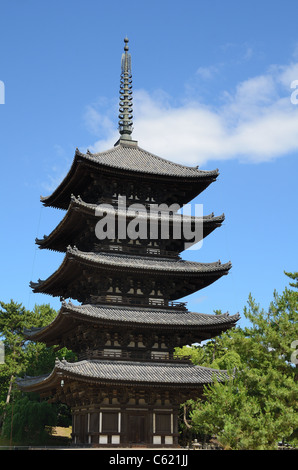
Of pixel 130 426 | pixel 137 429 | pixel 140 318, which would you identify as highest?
pixel 140 318

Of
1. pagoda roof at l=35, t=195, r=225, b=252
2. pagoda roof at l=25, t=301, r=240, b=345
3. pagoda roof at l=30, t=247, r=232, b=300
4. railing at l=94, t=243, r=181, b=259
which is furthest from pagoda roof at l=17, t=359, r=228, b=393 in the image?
pagoda roof at l=35, t=195, r=225, b=252

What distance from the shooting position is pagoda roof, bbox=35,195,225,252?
37.5 meters

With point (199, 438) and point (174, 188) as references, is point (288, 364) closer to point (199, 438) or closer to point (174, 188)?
point (174, 188)

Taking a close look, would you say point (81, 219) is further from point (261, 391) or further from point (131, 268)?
point (261, 391)

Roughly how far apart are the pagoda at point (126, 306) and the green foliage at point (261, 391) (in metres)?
3.45

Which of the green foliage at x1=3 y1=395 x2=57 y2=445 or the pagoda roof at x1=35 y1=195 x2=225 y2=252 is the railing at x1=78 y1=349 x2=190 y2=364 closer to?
the pagoda roof at x1=35 y1=195 x2=225 y2=252

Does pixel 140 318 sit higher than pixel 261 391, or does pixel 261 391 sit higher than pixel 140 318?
pixel 140 318

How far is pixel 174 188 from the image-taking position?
4209cm

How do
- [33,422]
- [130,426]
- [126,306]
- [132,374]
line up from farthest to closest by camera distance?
[33,422], [126,306], [130,426], [132,374]

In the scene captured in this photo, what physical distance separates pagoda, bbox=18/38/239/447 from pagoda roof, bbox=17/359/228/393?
65 millimetres

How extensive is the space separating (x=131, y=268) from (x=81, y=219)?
219 inches

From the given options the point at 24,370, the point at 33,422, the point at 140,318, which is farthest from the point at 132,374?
the point at 24,370

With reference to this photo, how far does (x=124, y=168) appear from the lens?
3934cm
